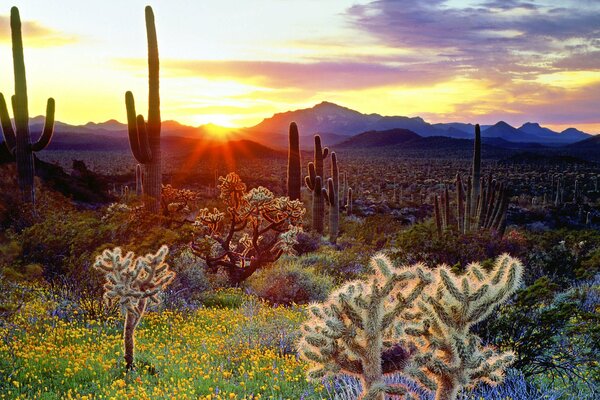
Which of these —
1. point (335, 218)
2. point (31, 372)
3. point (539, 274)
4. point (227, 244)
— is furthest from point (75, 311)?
point (335, 218)

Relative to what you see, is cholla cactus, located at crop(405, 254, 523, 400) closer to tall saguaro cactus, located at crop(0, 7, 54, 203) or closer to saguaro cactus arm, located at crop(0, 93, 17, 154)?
tall saguaro cactus, located at crop(0, 7, 54, 203)

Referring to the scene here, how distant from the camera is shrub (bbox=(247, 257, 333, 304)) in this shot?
39.1 ft

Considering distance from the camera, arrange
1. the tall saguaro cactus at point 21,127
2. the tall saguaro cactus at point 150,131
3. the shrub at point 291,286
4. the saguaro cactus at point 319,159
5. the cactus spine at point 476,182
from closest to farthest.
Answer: the shrub at point 291,286
the tall saguaro cactus at point 150,131
the tall saguaro cactus at point 21,127
the cactus spine at point 476,182
the saguaro cactus at point 319,159

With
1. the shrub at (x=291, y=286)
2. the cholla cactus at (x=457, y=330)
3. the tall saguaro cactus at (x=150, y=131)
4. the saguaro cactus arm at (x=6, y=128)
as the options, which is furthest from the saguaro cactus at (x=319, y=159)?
the cholla cactus at (x=457, y=330)

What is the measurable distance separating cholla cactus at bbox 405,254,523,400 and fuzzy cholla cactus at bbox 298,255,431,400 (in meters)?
0.15

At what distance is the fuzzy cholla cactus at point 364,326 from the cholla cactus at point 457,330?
0.49 feet

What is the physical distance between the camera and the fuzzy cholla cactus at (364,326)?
3.93 metres

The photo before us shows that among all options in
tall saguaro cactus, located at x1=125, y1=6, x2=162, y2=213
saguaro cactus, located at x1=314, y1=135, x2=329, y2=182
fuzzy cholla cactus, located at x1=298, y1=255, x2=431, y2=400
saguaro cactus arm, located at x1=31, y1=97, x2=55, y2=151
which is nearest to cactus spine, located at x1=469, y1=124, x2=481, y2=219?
saguaro cactus, located at x1=314, y1=135, x2=329, y2=182

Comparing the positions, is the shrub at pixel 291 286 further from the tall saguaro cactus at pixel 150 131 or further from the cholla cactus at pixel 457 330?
the cholla cactus at pixel 457 330

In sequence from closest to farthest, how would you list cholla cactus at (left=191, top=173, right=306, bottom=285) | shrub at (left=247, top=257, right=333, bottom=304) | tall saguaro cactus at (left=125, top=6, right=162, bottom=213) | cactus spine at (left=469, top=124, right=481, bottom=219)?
shrub at (left=247, top=257, right=333, bottom=304)
cholla cactus at (left=191, top=173, right=306, bottom=285)
tall saguaro cactus at (left=125, top=6, right=162, bottom=213)
cactus spine at (left=469, top=124, right=481, bottom=219)

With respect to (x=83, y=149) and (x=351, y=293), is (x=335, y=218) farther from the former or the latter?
(x=83, y=149)

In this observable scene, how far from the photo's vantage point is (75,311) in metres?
9.43

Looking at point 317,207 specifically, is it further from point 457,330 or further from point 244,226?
point 457,330

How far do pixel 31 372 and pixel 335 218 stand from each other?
50.1ft
